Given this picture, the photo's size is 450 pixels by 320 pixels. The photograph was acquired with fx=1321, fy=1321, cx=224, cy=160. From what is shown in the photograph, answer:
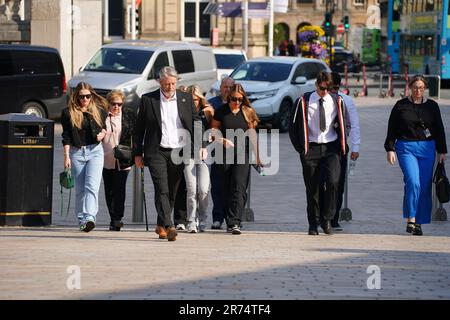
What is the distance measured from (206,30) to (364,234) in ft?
164

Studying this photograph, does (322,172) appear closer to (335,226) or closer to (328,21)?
(335,226)

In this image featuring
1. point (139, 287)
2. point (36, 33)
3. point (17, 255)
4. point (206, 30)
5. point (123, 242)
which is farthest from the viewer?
point (206, 30)

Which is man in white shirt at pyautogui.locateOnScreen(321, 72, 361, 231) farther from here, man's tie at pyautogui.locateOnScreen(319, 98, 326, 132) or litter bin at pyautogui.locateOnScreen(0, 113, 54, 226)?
litter bin at pyautogui.locateOnScreen(0, 113, 54, 226)

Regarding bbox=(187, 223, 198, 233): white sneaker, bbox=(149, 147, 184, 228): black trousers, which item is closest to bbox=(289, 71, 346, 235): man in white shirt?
bbox=(187, 223, 198, 233): white sneaker

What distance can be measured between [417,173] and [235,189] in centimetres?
197

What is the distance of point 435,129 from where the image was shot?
14.2 metres

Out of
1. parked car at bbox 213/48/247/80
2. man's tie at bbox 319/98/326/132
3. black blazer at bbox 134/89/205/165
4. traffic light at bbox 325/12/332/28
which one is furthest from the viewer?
traffic light at bbox 325/12/332/28

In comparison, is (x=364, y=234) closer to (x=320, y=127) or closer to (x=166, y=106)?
(x=320, y=127)

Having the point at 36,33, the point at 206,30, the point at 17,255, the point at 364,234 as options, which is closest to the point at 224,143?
the point at 364,234

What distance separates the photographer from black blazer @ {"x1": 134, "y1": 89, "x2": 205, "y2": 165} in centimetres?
1323

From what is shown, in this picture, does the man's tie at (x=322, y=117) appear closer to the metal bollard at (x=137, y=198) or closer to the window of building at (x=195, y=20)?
the metal bollard at (x=137, y=198)

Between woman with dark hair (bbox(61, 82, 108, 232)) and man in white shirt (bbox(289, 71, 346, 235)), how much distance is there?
6.97ft

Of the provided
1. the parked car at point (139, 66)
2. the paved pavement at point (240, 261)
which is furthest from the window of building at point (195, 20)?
the paved pavement at point (240, 261)

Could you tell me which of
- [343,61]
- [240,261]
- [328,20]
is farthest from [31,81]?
[343,61]
